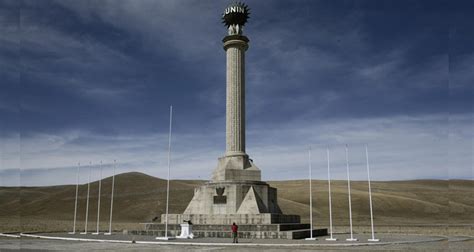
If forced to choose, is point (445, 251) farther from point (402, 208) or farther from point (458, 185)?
point (458, 185)

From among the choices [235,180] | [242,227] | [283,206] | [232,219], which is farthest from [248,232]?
[283,206]

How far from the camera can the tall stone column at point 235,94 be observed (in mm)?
34594

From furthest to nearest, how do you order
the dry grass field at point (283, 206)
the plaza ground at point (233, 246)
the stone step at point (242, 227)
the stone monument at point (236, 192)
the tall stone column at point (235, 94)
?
1. the dry grass field at point (283, 206)
2. the tall stone column at point (235, 94)
3. the stone monument at point (236, 192)
4. the stone step at point (242, 227)
5. the plaza ground at point (233, 246)

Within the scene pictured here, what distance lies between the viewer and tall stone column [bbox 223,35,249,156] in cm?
3459

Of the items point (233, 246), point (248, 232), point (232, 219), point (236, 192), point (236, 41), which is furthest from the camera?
point (236, 41)

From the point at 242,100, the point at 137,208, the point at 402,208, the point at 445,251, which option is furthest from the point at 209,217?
the point at 402,208

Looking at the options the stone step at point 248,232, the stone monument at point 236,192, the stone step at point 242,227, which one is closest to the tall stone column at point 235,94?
the stone monument at point 236,192

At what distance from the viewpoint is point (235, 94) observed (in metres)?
35.0

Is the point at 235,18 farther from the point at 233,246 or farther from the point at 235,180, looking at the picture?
the point at 233,246

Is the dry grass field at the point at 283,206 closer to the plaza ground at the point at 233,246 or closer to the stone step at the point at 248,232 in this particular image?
the stone step at the point at 248,232

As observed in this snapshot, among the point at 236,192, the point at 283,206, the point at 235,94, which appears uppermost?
the point at 235,94

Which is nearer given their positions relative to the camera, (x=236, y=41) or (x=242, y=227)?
(x=242, y=227)

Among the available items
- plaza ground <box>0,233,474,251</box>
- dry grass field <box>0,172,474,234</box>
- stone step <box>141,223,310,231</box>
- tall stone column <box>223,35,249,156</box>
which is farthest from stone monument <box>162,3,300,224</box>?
dry grass field <box>0,172,474,234</box>

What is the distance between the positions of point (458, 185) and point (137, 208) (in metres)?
123
